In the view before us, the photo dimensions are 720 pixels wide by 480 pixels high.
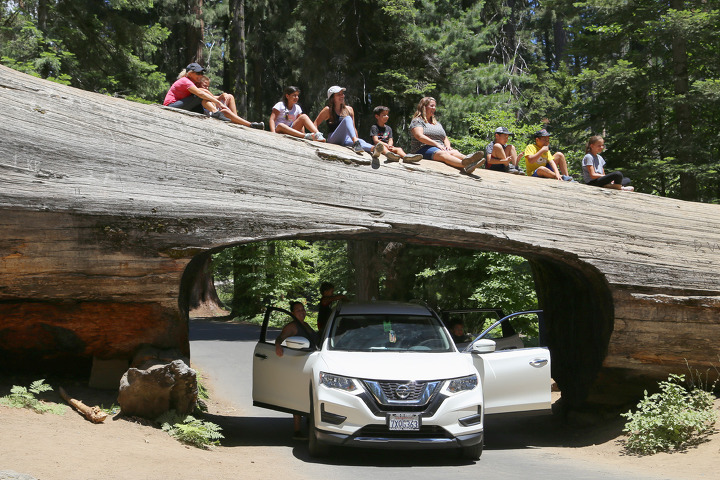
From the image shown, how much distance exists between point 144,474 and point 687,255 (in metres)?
8.45

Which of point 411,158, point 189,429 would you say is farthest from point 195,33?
point 189,429

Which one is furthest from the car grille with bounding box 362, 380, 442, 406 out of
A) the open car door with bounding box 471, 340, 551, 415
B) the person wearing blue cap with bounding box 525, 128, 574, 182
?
the person wearing blue cap with bounding box 525, 128, 574, 182

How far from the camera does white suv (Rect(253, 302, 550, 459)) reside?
27.1 feet

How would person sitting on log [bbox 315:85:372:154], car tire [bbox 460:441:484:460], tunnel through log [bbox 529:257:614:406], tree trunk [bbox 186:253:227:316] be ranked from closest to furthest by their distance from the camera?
car tire [bbox 460:441:484:460], person sitting on log [bbox 315:85:372:154], tunnel through log [bbox 529:257:614:406], tree trunk [bbox 186:253:227:316]

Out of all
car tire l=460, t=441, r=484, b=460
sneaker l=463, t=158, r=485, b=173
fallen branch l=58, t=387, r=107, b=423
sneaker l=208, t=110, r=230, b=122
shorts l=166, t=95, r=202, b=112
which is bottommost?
car tire l=460, t=441, r=484, b=460

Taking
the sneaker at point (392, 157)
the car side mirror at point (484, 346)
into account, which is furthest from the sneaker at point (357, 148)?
the car side mirror at point (484, 346)

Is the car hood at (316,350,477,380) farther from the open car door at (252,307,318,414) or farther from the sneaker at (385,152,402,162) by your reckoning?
the sneaker at (385,152,402,162)

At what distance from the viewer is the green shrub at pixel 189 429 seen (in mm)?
9023

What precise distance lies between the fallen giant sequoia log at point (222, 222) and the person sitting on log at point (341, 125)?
34cm

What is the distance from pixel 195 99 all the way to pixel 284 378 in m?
4.13

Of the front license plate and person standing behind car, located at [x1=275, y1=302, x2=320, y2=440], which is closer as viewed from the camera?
the front license plate

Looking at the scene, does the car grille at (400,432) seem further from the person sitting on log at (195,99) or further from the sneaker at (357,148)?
the person sitting on log at (195,99)

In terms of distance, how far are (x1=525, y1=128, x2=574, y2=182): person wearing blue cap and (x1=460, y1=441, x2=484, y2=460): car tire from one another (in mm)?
4955

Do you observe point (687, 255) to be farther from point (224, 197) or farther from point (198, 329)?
point (198, 329)
